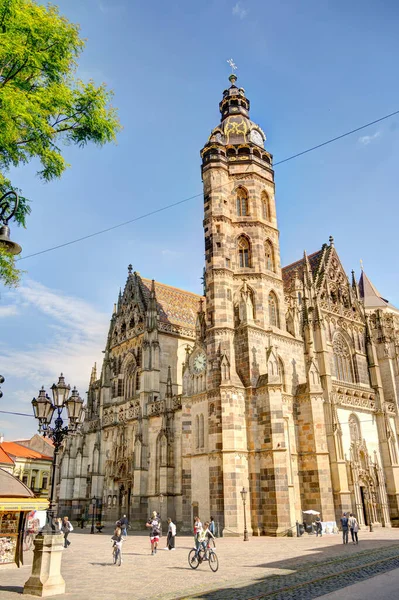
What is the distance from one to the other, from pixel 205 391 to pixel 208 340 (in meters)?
3.20

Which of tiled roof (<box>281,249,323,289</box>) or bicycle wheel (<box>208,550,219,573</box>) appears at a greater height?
tiled roof (<box>281,249,323,289</box>)

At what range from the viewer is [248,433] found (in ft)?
95.2

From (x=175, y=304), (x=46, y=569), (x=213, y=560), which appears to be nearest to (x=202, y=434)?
(x=213, y=560)

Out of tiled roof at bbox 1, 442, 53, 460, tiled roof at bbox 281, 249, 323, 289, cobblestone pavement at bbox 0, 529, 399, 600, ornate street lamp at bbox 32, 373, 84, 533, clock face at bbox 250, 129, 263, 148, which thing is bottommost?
cobblestone pavement at bbox 0, 529, 399, 600

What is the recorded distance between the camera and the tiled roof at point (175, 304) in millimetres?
44250

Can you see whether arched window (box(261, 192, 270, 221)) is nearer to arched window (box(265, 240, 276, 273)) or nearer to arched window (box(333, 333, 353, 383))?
arched window (box(265, 240, 276, 273))

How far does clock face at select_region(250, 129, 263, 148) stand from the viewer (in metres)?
37.6

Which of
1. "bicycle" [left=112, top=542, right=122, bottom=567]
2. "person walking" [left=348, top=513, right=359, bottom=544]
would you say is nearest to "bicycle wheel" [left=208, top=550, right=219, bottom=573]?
"bicycle" [left=112, top=542, right=122, bottom=567]

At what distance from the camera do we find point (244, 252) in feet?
114

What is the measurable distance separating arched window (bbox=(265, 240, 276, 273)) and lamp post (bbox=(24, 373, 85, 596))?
22807mm

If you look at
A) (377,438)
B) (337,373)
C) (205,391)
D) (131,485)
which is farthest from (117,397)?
(377,438)

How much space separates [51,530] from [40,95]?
36.5 ft

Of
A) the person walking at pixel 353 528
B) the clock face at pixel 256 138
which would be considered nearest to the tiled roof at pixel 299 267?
the clock face at pixel 256 138

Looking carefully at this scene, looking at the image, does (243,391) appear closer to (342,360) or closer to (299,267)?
(342,360)
